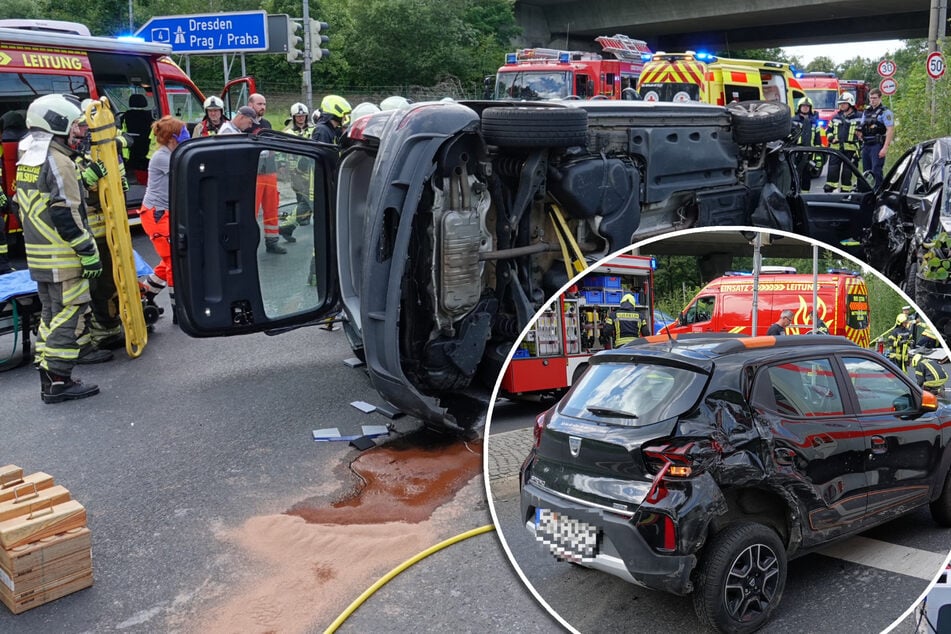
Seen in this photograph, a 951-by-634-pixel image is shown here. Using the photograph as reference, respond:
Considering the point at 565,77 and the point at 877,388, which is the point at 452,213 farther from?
the point at 565,77

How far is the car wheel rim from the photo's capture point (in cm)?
126

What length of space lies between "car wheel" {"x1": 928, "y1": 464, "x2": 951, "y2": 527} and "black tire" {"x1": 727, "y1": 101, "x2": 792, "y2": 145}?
527 centimetres

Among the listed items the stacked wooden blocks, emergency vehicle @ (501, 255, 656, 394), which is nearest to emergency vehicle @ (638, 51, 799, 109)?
the stacked wooden blocks

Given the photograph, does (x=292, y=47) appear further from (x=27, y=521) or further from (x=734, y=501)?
(x=734, y=501)

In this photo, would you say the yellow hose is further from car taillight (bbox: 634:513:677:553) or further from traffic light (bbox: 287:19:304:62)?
traffic light (bbox: 287:19:304:62)

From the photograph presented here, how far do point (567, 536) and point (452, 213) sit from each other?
365 cm

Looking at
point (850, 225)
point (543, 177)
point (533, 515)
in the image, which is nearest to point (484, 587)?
point (543, 177)

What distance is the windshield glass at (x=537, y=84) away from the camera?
1783cm

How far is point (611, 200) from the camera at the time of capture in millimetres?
5395

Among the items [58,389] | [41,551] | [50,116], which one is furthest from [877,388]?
[50,116]

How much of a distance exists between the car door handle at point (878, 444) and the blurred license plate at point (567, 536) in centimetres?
42

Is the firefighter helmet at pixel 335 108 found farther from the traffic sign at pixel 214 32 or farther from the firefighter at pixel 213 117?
the traffic sign at pixel 214 32

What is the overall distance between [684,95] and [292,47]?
7.58 meters

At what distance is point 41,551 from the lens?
3.86 meters
